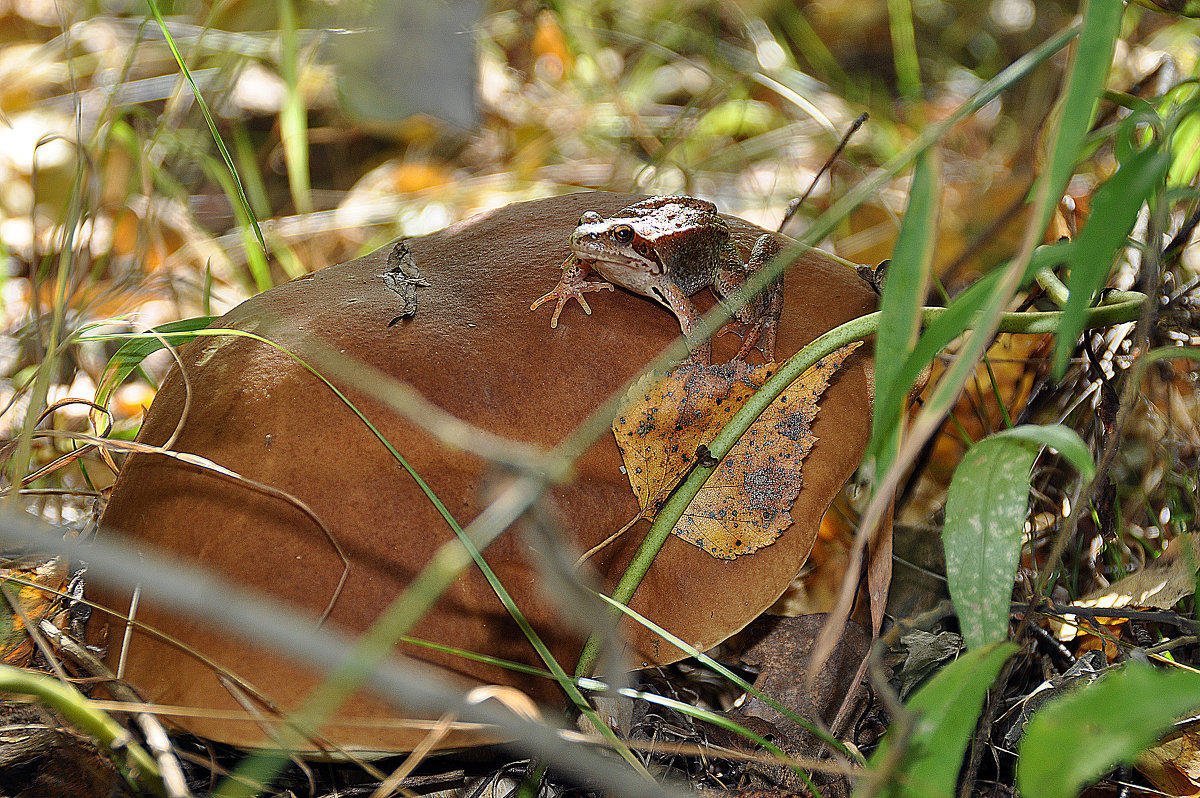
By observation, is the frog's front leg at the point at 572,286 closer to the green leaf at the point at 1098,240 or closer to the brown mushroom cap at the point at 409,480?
the brown mushroom cap at the point at 409,480

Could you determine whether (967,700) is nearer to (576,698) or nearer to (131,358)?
(576,698)

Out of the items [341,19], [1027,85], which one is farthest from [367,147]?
[1027,85]

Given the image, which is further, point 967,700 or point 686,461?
point 686,461

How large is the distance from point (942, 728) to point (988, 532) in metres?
0.28

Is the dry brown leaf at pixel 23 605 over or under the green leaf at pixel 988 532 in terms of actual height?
under

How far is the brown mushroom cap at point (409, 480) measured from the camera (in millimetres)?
1194

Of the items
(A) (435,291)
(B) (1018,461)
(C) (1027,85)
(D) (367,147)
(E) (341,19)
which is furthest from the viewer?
(C) (1027,85)

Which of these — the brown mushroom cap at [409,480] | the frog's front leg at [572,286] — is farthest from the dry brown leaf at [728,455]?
the frog's front leg at [572,286]

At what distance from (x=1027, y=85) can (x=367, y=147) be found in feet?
11.4

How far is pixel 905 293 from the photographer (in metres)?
0.94

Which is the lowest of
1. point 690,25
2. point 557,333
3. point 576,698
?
point 576,698

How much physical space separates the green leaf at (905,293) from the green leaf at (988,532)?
16cm

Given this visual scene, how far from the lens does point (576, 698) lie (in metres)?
1.16

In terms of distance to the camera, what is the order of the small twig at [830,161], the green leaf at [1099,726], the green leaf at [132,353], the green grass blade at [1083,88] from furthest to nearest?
the small twig at [830,161], the green leaf at [132,353], the green grass blade at [1083,88], the green leaf at [1099,726]
